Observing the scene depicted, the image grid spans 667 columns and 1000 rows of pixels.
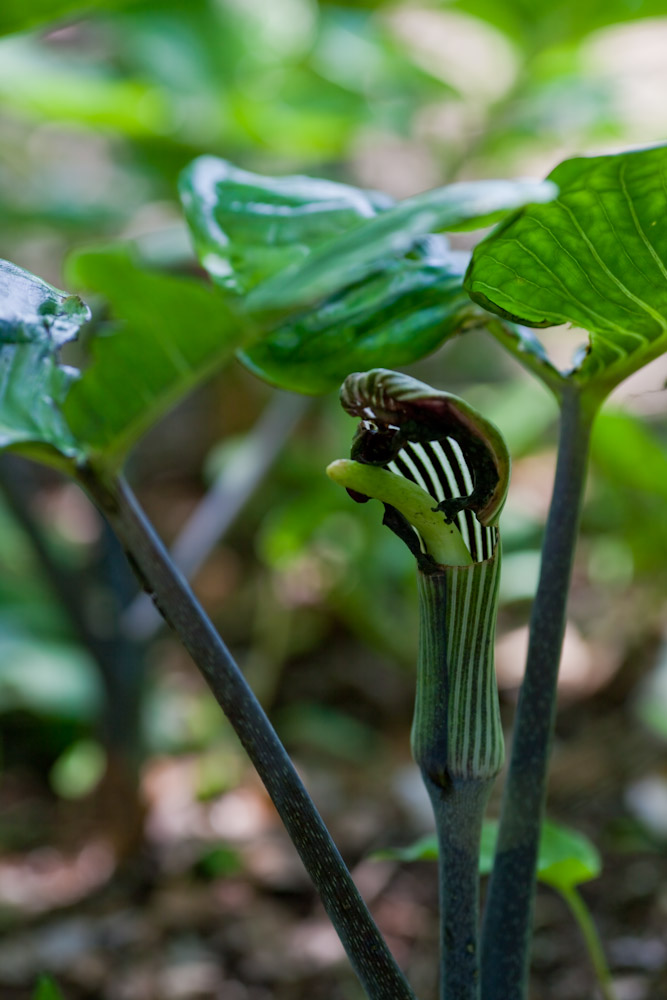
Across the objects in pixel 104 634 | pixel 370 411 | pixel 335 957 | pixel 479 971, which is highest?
pixel 370 411

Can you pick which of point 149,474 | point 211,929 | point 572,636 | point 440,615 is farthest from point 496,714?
point 149,474

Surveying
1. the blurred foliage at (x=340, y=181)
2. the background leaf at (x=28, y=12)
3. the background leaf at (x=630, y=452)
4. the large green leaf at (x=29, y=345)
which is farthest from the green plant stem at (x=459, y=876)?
the background leaf at (x=630, y=452)

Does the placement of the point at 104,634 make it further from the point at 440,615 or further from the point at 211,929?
the point at 440,615

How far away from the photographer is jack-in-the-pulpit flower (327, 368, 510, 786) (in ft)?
1.13

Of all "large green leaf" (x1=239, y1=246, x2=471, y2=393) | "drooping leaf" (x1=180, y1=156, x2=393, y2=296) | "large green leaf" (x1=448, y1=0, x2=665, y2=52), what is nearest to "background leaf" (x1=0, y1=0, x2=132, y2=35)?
"drooping leaf" (x1=180, y1=156, x2=393, y2=296)

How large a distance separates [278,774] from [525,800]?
136mm

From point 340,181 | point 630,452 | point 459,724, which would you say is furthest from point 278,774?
point 340,181

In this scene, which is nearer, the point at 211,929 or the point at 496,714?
the point at 496,714

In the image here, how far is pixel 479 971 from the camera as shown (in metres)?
0.45

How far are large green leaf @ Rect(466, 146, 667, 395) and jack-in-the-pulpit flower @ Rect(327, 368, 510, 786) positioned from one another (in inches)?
2.9

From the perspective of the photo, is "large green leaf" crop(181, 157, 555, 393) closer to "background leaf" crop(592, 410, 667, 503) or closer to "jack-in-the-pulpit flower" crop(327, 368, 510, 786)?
"jack-in-the-pulpit flower" crop(327, 368, 510, 786)

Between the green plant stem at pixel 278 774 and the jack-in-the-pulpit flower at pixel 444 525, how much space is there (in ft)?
0.20

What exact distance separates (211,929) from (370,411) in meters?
1.04

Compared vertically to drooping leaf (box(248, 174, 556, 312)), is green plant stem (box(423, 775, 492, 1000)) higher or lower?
lower
